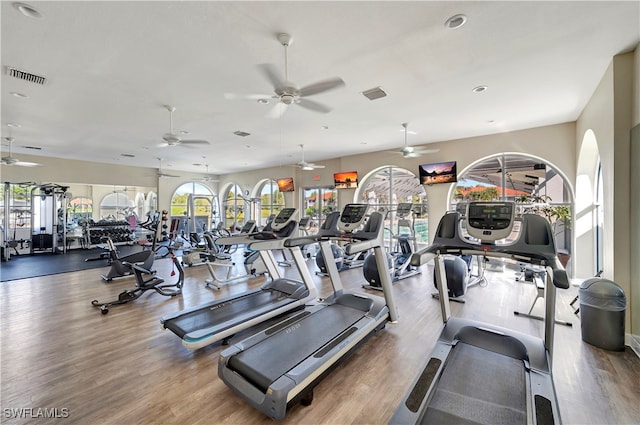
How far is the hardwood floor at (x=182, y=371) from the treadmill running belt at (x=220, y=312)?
0.71 ft

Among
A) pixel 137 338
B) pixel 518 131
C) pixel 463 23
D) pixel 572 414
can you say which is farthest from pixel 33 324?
pixel 518 131

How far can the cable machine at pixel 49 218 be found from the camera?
29.3 feet

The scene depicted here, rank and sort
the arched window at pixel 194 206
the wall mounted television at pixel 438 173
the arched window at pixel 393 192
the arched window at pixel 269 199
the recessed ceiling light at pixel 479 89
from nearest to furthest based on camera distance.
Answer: the recessed ceiling light at pixel 479 89 < the wall mounted television at pixel 438 173 < the arched window at pixel 393 192 < the arched window at pixel 194 206 < the arched window at pixel 269 199

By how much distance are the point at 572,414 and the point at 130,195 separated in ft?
47.2

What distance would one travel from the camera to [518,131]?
6.30m

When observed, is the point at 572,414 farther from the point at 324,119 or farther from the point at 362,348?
the point at 324,119

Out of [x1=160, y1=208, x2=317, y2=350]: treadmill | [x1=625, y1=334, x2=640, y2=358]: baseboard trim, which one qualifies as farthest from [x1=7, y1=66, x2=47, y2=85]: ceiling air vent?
[x1=625, y1=334, x2=640, y2=358]: baseboard trim

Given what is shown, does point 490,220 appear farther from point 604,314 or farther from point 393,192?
point 393,192

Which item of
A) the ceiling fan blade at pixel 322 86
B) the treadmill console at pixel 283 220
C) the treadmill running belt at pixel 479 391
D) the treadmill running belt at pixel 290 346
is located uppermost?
the ceiling fan blade at pixel 322 86

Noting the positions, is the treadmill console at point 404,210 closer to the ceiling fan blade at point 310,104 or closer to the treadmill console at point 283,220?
the treadmill console at point 283,220

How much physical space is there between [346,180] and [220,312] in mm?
6420

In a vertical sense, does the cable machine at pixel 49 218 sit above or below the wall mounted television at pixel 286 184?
below

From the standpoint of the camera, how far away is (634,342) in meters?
2.93

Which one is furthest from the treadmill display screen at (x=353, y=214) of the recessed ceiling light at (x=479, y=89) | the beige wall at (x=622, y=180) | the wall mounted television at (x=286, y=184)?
the wall mounted television at (x=286, y=184)
